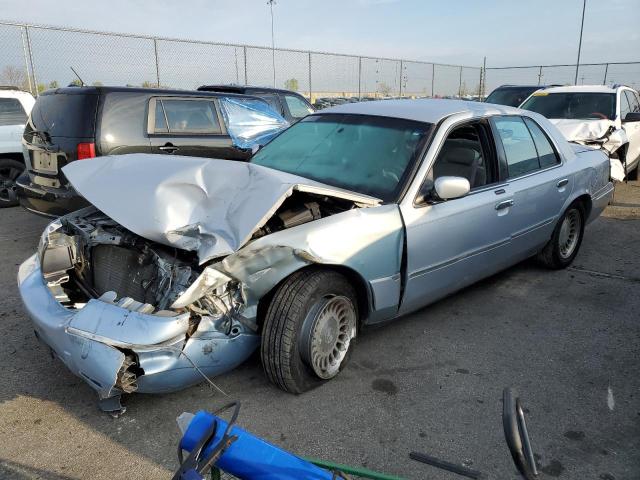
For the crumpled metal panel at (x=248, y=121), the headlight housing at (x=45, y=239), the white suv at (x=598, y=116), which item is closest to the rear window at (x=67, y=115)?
the crumpled metal panel at (x=248, y=121)

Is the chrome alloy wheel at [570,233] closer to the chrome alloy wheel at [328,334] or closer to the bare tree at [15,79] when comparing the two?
the chrome alloy wheel at [328,334]

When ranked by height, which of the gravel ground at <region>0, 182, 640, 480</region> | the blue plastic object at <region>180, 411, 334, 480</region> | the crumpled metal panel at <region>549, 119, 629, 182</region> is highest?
the crumpled metal panel at <region>549, 119, 629, 182</region>

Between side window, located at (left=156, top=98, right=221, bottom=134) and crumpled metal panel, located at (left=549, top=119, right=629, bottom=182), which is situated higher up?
side window, located at (left=156, top=98, right=221, bottom=134)

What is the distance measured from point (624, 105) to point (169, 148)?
7874mm

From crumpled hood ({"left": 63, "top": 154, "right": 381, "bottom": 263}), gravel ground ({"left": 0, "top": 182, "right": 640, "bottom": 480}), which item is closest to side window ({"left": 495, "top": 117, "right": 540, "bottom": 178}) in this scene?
gravel ground ({"left": 0, "top": 182, "right": 640, "bottom": 480})

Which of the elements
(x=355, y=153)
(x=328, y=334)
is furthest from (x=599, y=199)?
(x=328, y=334)

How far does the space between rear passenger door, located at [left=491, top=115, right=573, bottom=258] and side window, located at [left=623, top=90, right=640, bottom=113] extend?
244 inches

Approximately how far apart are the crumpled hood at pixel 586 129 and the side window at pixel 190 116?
5287 millimetres

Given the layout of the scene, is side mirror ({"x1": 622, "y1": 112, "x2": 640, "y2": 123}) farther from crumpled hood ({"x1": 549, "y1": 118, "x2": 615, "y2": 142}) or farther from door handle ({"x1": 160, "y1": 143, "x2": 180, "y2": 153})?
door handle ({"x1": 160, "y1": 143, "x2": 180, "y2": 153})

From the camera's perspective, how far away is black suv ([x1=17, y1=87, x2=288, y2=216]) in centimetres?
529

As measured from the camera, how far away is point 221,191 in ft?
9.81

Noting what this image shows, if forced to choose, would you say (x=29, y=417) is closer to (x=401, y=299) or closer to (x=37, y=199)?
(x=401, y=299)

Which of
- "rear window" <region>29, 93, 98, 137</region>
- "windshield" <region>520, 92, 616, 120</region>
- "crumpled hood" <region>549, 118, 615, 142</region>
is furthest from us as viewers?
"windshield" <region>520, 92, 616, 120</region>

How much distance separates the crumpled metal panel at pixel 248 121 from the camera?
22.7ft
